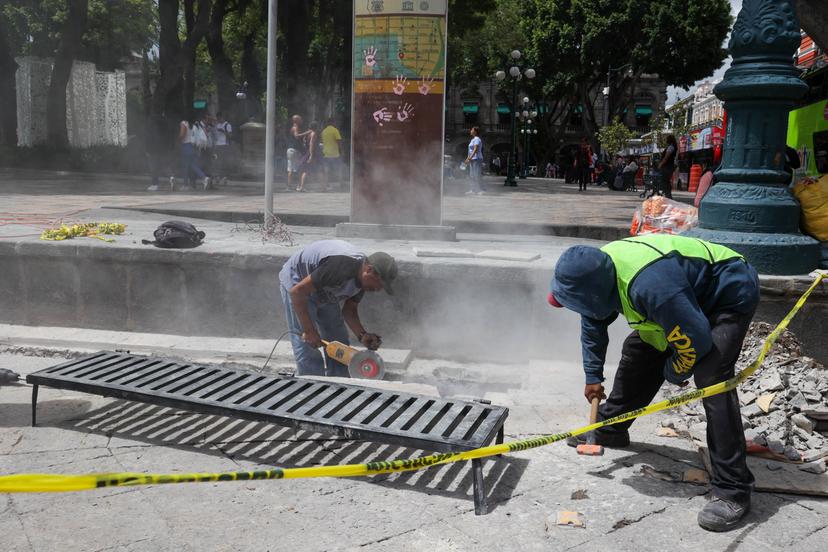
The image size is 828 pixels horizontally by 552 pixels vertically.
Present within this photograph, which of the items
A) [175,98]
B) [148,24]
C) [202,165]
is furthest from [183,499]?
[148,24]

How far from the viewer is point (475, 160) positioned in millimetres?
19000

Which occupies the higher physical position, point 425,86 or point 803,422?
point 425,86

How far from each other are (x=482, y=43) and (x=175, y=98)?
27575 millimetres

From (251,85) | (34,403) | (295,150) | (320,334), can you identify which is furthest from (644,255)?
(251,85)

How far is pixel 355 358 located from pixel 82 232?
134 inches

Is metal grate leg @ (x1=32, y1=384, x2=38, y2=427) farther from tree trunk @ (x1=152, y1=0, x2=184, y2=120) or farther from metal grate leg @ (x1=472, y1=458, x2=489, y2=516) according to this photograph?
tree trunk @ (x1=152, y1=0, x2=184, y2=120)

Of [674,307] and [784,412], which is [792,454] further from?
[674,307]

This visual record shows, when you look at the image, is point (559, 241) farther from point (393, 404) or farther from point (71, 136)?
point (71, 136)

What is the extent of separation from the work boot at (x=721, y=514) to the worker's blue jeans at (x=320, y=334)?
2.73 metres

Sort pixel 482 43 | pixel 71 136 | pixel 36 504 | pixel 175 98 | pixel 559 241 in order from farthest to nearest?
pixel 482 43 < pixel 71 136 < pixel 175 98 < pixel 559 241 < pixel 36 504

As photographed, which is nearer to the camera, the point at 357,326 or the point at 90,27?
the point at 357,326

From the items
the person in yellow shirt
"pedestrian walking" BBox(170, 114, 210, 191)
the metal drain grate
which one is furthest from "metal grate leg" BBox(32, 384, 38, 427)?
the person in yellow shirt

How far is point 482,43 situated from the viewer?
44.2 meters

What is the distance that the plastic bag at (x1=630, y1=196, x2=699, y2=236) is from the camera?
6.15 m
